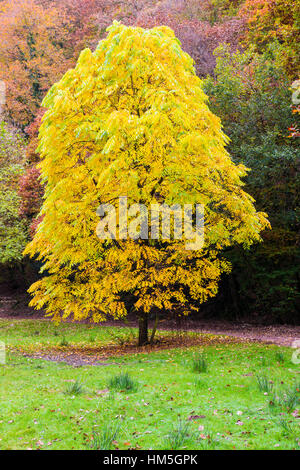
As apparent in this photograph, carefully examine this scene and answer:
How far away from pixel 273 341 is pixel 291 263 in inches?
216

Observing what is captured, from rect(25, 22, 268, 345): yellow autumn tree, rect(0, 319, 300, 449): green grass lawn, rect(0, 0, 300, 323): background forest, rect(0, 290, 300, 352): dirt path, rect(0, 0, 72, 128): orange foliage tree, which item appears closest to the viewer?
rect(0, 319, 300, 449): green grass lawn

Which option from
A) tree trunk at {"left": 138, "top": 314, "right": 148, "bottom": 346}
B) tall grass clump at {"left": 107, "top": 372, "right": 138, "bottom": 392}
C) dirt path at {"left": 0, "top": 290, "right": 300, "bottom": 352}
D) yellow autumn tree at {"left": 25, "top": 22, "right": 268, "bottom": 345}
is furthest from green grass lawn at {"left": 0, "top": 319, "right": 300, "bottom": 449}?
dirt path at {"left": 0, "top": 290, "right": 300, "bottom": 352}

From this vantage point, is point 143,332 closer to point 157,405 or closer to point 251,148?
point 157,405

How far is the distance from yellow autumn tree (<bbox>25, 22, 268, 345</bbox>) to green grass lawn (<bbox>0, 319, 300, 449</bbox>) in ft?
7.14

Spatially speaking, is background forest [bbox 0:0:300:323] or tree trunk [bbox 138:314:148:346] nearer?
tree trunk [bbox 138:314:148:346]

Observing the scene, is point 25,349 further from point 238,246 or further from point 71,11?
point 71,11

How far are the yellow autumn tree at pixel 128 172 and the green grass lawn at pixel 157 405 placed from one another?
2.18 m

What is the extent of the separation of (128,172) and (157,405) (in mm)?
5352

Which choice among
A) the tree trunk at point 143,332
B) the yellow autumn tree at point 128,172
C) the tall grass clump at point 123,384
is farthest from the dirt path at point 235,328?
the tall grass clump at point 123,384

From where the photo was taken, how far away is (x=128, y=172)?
30.9ft

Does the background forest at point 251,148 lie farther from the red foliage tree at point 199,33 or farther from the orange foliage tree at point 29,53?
the orange foliage tree at point 29,53

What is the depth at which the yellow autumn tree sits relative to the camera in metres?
9.73

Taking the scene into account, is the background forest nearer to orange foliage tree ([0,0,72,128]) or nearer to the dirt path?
the dirt path

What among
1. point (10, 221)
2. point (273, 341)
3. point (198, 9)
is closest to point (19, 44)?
point (198, 9)
